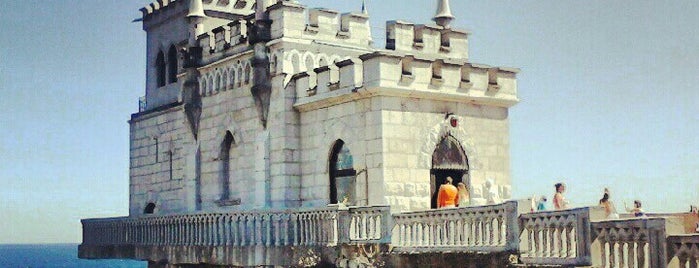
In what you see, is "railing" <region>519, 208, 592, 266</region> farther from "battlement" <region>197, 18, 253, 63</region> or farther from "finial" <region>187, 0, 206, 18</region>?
"finial" <region>187, 0, 206, 18</region>

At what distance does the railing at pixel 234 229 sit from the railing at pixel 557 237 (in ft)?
19.8

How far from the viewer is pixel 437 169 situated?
80.5ft

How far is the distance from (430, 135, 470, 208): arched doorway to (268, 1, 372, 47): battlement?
4.33 meters

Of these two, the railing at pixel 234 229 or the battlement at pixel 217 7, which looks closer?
the railing at pixel 234 229

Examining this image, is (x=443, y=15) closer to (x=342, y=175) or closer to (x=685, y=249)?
(x=342, y=175)

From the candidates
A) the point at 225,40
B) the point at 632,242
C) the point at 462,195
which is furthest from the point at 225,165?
the point at 632,242

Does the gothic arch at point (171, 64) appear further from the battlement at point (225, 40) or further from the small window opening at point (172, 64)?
the battlement at point (225, 40)

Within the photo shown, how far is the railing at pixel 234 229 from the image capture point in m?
22.6

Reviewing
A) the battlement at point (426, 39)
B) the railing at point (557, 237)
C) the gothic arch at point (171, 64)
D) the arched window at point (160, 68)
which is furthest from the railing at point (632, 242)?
the arched window at point (160, 68)

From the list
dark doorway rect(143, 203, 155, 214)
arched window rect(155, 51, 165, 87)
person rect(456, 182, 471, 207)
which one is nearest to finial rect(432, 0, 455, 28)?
person rect(456, 182, 471, 207)

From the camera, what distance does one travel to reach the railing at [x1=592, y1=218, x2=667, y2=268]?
45.5 ft

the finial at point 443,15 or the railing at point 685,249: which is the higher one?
the finial at point 443,15

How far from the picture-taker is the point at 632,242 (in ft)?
47.3

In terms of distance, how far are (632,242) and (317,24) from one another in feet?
45.1
